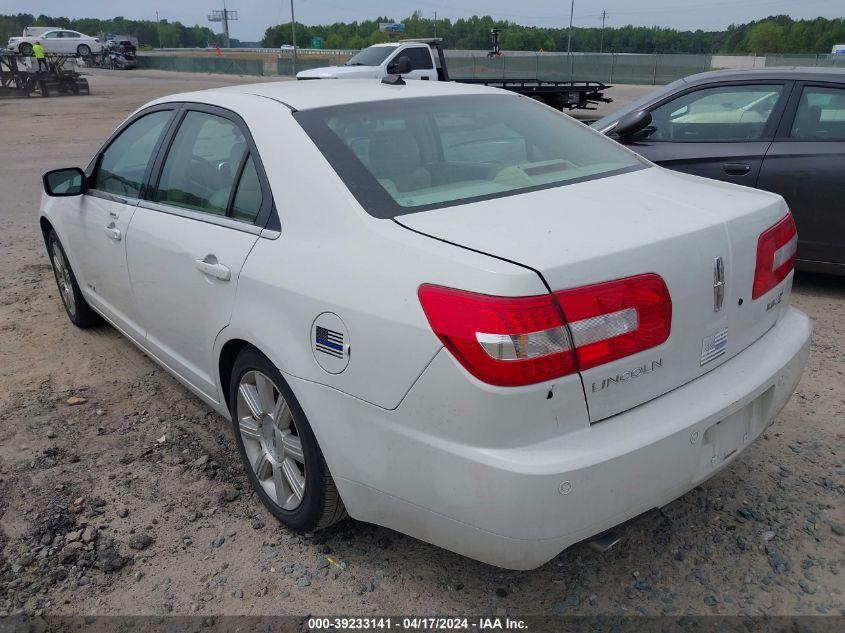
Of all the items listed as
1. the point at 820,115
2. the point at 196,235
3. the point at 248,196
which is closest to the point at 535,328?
the point at 248,196

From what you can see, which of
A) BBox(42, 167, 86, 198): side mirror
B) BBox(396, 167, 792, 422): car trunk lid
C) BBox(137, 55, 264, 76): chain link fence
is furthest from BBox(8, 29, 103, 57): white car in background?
BBox(396, 167, 792, 422): car trunk lid

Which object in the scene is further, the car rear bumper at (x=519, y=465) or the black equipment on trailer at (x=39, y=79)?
the black equipment on trailer at (x=39, y=79)

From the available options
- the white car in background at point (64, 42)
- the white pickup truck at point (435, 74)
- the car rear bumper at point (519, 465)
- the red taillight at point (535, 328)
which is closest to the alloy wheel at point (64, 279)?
the car rear bumper at point (519, 465)

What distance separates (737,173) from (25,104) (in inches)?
1089

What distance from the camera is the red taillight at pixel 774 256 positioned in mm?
2451

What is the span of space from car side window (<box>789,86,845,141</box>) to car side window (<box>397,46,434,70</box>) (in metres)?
13.1

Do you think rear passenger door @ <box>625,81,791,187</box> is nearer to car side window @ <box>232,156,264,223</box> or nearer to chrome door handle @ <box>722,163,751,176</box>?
chrome door handle @ <box>722,163,751,176</box>

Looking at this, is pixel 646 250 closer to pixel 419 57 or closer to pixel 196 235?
pixel 196 235

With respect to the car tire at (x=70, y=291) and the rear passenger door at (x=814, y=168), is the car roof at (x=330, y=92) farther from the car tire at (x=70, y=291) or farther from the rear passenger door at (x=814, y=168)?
the rear passenger door at (x=814, y=168)

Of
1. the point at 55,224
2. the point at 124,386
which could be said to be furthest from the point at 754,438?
the point at 55,224

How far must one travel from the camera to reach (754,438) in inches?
100.0

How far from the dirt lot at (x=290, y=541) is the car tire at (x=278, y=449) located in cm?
15

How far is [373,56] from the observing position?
1831 centimetres

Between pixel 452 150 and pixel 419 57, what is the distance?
15.2m
